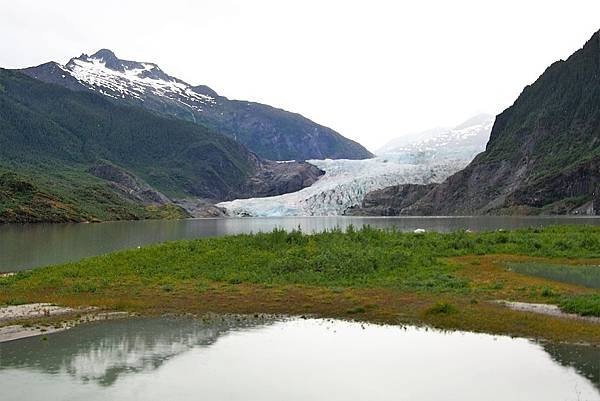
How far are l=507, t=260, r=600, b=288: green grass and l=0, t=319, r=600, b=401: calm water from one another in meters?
12.6

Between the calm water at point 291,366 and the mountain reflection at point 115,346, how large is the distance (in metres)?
0.03

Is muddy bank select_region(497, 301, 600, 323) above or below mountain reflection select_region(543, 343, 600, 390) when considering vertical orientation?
above

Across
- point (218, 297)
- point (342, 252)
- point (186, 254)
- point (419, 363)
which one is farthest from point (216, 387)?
point (186, 254)

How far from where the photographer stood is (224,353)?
18141 mm

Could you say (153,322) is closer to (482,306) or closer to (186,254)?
(482,306)

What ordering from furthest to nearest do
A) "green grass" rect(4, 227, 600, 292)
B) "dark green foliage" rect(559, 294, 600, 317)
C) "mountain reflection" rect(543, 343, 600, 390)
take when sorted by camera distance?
"green grass" rect(4, 227, 600, 292) < "dark green foliage" rect(559, 294, 600, 317) < "mountain reflection" rect(543, 343, 600, 390)

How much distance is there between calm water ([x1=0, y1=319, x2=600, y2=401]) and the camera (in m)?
14.4

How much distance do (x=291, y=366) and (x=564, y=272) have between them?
2229 centimetres

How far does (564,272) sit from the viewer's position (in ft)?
108

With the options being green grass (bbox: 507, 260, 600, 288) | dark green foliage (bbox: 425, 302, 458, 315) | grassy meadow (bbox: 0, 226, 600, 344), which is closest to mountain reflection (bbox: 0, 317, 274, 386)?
grassy meadow (bbox: 0, 226, 600, 344)

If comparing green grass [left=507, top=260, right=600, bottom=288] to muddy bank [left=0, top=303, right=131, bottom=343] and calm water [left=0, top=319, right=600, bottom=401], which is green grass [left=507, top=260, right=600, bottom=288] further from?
muddy bank [left=0, top=303, right=131, bottom=343]

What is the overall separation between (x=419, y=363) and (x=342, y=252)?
19278mm

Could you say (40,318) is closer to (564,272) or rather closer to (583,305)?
(583,305)

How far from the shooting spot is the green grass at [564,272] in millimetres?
29553
